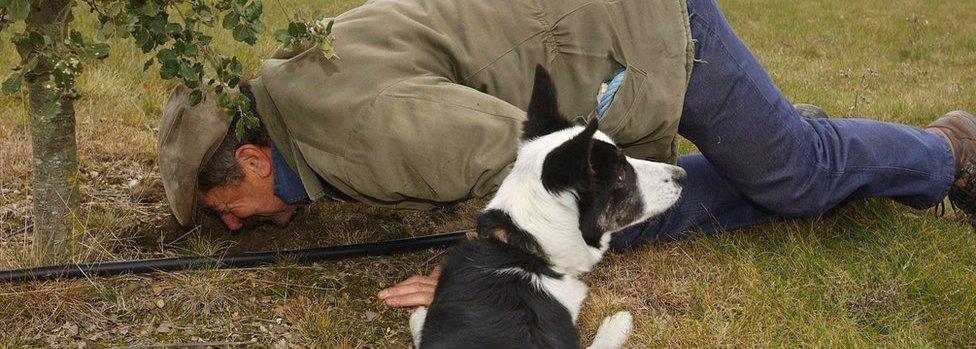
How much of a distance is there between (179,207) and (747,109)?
7.51 feet

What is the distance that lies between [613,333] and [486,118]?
1071 mm

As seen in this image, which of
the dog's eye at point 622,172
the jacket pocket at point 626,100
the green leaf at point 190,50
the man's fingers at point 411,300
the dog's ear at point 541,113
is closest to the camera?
the green leaf at point 190,50

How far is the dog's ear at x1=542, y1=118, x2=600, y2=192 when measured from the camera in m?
2.62

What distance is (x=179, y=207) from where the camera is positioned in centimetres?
345

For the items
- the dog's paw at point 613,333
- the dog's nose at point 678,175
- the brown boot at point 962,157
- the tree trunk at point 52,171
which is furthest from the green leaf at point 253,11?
the brown boot at point 962,157

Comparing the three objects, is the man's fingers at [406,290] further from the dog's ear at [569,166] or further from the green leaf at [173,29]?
the green leaf at [173,29]

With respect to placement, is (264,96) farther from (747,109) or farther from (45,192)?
(747,109)

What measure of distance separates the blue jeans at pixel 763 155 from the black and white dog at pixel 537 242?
0.56 metres

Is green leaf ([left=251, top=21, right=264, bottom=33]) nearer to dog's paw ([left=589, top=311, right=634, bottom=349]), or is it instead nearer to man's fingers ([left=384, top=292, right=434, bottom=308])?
man's fingers ([left=384, top=292, right=434, bottom=308])

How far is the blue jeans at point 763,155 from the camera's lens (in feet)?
11.0

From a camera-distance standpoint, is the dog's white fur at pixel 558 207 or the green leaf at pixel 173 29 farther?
the dog's white fur at pixel 558 207

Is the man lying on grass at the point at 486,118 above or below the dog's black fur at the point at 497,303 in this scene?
above

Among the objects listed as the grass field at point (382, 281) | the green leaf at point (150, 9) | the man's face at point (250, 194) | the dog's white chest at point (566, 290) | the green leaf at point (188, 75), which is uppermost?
the green leaf at point (150, 9)

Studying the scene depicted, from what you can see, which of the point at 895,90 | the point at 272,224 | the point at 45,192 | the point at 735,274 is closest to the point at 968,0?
the point at 895,90
